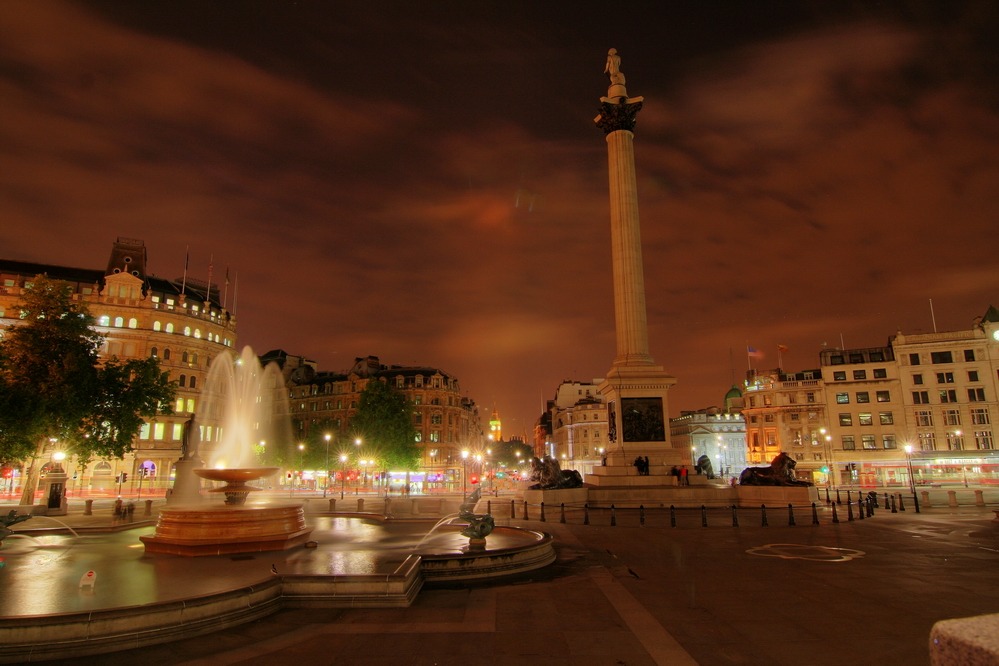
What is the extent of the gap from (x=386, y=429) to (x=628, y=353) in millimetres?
36363

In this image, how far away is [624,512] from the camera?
31859mm

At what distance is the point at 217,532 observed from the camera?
16.2 meters

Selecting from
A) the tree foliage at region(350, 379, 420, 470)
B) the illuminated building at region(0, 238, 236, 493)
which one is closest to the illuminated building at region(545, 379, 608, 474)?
the tree foliage at region(350, 379, 420, 470)

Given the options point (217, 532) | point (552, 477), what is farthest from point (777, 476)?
point (217, 532)

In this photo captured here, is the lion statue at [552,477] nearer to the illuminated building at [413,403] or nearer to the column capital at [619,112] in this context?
the column capital at [619,112]

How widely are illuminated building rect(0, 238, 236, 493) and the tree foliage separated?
20.7m

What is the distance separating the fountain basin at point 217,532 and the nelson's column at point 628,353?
2504cm

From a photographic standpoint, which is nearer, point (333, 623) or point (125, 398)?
point (333, 623)

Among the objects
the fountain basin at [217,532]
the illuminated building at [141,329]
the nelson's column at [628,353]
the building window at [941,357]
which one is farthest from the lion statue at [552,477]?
the building window at [941,357]

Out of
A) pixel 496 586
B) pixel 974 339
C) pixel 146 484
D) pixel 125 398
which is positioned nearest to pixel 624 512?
pixel 496 586

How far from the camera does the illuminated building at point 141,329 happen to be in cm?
6234

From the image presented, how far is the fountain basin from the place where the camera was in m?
16.0

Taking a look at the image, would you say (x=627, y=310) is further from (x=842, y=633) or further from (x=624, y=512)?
(x=842, y=633)

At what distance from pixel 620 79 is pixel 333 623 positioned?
154 ft
